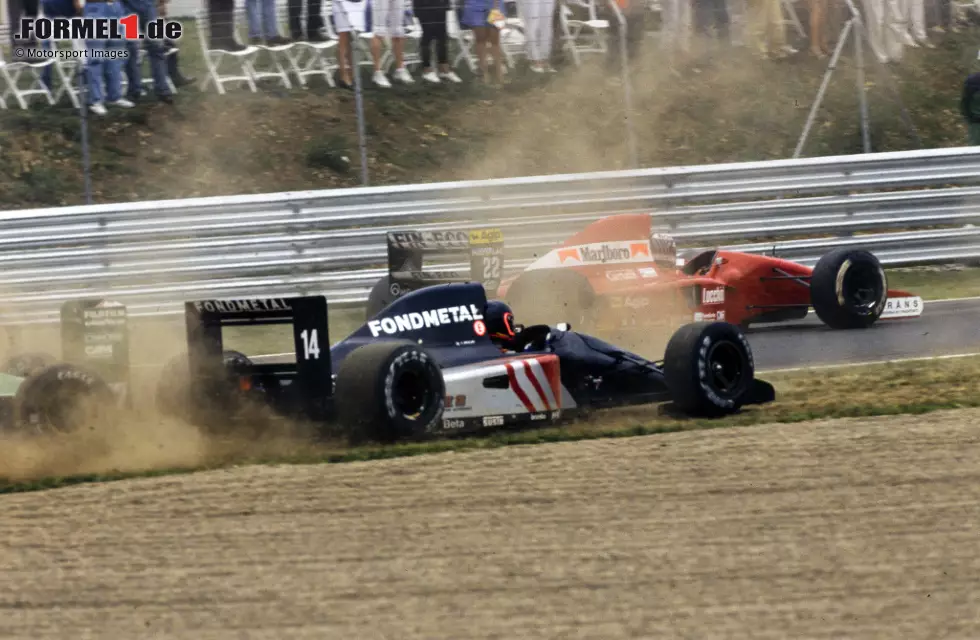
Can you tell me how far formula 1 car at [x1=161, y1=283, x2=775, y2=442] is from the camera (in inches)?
299

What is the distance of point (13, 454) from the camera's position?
25.2 feet

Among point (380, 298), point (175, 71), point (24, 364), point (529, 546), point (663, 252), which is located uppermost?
point (175, 71)

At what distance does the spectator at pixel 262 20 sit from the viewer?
1628 cm

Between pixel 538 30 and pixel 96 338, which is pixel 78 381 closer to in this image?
pixel 96 338

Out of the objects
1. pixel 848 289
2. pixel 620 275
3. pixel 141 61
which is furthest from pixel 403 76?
pixel 848 289

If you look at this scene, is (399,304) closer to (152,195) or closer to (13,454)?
(13,454)

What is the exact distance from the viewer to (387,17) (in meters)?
16.1

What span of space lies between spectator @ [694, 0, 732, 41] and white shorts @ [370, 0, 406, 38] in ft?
11.4

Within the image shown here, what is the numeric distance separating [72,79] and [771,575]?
45.9 feet

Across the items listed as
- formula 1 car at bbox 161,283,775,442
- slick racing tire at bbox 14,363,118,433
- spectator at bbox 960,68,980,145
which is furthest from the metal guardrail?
slick racing tire at bbox 14,363,118,433

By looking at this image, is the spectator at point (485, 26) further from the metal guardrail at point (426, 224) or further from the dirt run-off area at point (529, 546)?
the dirt run-off area at point (529, 546)

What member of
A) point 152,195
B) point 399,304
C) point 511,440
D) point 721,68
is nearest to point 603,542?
point 511,440

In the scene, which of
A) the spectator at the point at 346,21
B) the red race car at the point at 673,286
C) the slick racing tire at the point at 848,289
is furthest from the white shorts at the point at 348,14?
the slick racing tire at the point at 848,289

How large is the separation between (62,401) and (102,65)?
8445 millimetres
